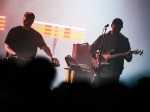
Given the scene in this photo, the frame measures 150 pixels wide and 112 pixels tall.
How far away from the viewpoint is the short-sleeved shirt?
2.90 metres

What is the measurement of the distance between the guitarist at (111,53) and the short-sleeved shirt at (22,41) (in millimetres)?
671

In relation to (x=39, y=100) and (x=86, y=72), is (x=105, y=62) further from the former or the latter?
(x=39, y=100)

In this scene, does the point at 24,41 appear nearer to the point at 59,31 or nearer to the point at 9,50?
the point at 9,50

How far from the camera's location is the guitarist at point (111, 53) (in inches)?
123

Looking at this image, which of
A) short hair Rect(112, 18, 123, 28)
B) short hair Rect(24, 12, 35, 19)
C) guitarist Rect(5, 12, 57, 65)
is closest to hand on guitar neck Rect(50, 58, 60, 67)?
guitarist Rect(5, 12, 57, 65)

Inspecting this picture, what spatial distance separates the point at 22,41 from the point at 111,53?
1.00 m

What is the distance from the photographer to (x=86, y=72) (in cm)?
310

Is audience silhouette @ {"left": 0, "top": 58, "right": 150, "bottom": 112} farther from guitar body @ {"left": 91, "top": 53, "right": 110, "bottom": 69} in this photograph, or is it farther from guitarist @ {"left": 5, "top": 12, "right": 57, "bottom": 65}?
guitar body @ {"left": 91, "top": 53, "right": 110, "bottom": 69}

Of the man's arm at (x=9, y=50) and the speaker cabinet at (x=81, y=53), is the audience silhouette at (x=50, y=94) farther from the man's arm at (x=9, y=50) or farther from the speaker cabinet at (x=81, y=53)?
the speaker cabinet at (x=81, y=53)

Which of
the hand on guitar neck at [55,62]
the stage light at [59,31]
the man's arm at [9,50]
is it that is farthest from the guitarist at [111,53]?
the man's arm at [9,50]

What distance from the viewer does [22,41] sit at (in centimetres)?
291

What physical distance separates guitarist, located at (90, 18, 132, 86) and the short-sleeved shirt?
67cm

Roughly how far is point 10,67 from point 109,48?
1.12 meters

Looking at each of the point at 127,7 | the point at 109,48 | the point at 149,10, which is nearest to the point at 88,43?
the point at 109,48
